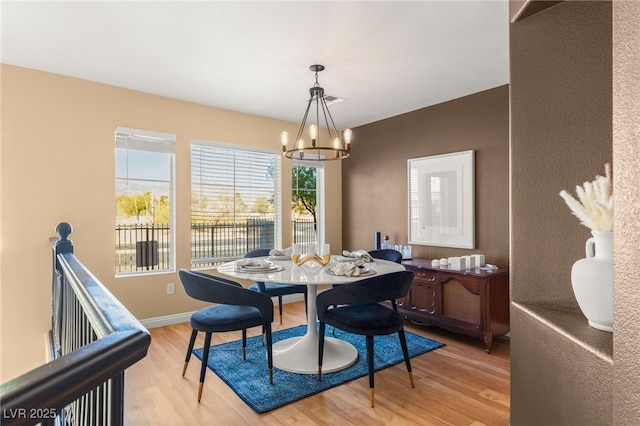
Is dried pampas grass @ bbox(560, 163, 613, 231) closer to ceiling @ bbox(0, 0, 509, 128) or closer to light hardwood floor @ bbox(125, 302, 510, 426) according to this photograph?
light hardwood floor @ bbox(125, 302, 510, 426)

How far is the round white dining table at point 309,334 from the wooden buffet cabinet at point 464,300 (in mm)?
807

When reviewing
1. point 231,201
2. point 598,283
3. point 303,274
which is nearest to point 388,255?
point 303,274

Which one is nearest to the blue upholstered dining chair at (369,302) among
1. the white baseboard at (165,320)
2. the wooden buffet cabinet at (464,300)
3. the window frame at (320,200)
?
the wooden buffet cabinet at (464,300)

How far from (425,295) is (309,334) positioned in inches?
53.2

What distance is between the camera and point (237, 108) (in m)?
4.47

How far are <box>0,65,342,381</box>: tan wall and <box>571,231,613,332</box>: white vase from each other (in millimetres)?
4015

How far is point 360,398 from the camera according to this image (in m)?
2.40

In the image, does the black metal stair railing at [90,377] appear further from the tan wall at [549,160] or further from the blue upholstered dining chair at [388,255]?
the blue upholstered dining chair at [388,255]

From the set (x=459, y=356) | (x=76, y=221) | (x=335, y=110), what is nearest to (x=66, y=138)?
(x=76, y=221)

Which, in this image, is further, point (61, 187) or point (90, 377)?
point (61, 187)

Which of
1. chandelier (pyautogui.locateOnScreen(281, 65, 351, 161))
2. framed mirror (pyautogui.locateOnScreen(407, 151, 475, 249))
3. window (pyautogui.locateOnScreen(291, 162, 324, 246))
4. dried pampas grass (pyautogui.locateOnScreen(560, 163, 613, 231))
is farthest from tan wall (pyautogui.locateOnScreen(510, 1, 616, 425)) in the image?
window (pyautogui.locateOnScreen(291, 162, 324, 246))

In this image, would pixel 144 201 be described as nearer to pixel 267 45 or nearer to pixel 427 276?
pixel 267 45

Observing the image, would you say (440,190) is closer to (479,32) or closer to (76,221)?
(479,32)

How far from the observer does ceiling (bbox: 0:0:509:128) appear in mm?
2336
